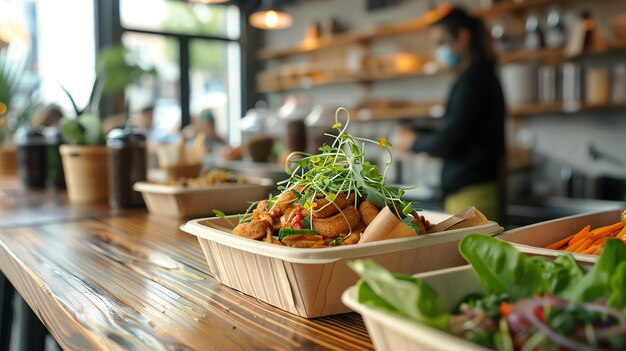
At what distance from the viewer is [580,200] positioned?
3947 millimetres

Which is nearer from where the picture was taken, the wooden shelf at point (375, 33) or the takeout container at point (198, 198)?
the takeout container at point (198, 198)

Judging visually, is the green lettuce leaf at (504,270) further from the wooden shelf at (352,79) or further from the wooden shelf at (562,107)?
the wooden shelf at (352,79)

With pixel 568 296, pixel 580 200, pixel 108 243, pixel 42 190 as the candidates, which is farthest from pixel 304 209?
pixel 580 200

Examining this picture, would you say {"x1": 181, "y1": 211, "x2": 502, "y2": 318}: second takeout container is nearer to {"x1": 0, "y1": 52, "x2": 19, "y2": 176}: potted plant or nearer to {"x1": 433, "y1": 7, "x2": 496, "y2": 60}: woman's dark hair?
{"x1": 433, "y1": 7, "x2": 496, "y2": 60}: woman's dark hair

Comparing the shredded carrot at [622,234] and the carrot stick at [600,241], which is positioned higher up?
the shredded carrot at [622,234]

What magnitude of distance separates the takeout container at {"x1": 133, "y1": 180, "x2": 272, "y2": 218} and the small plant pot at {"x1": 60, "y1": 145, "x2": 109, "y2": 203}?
457 mm

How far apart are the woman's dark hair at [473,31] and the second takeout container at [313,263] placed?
7.22 feet

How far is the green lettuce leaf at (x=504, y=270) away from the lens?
1.93 feet

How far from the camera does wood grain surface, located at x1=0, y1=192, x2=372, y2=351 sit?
2.35ft

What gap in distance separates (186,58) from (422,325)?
6861mm

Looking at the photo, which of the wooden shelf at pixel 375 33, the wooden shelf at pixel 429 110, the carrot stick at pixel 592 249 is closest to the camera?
the carrot stick at pixel 592 249

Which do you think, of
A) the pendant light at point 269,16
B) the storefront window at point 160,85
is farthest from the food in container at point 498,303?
the storefront window at point 160,85

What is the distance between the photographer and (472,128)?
2885 mm

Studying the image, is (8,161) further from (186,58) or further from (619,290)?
(619,290)
